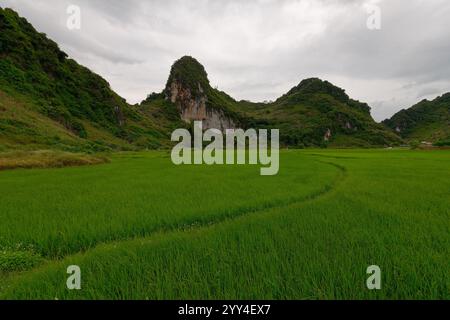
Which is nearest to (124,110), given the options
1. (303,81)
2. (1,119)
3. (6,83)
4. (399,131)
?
(6,83)

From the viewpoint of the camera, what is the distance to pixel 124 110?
78500mm

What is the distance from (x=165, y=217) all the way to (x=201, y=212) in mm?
768

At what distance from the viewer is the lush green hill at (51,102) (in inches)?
1225

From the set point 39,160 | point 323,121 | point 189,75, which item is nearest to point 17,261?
point 39,160

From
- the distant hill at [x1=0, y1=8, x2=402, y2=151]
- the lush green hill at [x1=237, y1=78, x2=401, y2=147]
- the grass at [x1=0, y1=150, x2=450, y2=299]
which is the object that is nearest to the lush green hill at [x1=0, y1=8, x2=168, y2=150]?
the distant hill at [x1=0, y1=8, x2=402, y2=151]

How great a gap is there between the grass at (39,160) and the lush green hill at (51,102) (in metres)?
9.10

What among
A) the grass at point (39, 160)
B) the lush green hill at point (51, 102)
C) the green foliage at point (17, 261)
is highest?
the lush green hill at point (51, 102)

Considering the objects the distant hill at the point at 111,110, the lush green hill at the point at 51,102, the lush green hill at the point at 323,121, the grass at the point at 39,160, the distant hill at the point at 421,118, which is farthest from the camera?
the distant hill at the point at 421,118

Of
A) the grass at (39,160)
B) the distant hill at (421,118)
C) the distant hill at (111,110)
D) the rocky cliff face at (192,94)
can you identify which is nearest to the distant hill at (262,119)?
the rocky cliff face at (192,94)

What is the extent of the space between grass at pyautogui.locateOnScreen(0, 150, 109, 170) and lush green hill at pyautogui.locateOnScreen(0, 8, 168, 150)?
910 cm

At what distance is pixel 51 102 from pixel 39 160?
42034mm

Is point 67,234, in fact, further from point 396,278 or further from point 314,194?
point 314,194

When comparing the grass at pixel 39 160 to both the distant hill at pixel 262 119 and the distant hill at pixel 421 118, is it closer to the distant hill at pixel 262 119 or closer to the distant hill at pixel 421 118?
the distant hill at pixel 262 119

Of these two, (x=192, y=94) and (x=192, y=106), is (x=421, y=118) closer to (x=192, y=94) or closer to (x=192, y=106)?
(x=192, y=106)
